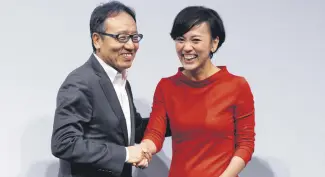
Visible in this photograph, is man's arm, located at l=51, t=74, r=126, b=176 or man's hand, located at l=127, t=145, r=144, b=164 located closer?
man's arm, located at l=51, t=74, r=126, b=176

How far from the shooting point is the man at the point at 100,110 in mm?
1520

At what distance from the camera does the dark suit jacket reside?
151cm

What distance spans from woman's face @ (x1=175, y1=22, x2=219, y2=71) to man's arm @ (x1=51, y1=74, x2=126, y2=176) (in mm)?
409

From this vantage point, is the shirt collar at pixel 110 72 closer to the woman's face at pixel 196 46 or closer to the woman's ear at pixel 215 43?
the woman's face at pixel 196 46

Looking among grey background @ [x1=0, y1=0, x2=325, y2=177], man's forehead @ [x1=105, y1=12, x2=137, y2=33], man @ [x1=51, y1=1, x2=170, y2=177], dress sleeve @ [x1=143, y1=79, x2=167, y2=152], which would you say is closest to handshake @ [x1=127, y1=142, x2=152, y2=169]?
man @ [x1=51, y1=1, x2=170, y2=177]

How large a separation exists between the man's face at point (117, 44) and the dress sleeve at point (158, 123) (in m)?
0.26

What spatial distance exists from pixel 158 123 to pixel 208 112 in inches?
8.9

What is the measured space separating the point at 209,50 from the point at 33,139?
1026mm

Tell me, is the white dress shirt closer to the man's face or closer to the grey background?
the man's face

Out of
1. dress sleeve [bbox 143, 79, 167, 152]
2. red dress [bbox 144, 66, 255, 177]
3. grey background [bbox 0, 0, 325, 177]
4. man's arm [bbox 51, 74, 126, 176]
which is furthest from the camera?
grey background [bbox 0, 0, 325, 177]

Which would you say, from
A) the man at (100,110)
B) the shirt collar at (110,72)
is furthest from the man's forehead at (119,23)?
the shirt collar at (110,72)

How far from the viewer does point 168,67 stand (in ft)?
7.78

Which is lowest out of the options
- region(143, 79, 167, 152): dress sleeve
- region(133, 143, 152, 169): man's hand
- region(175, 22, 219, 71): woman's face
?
region(133, 143, 152, 169): man's hand

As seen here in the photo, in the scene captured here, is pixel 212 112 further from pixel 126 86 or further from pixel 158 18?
pixel 158 18
